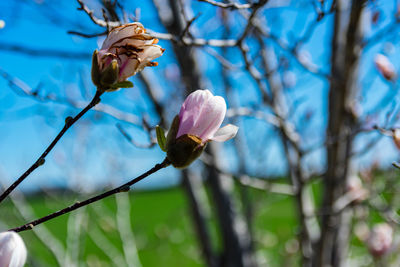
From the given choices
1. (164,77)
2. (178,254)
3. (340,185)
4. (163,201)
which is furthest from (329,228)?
(163,201)

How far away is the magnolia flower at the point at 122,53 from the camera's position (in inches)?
20.2

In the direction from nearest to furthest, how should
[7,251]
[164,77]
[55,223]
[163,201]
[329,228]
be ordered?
[7,251] < [329,228] < [164,77] < [55,223] < [163,201]

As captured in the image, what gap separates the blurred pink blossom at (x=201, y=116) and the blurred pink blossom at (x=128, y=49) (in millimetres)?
84

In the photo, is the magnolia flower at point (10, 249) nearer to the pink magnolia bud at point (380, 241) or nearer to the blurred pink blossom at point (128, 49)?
the blurred pink blossom at point (128, 49)

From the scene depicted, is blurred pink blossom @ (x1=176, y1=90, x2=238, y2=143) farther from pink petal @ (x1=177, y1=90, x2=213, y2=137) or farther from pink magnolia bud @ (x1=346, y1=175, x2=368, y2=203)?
pink magnolia bud @ (x1=346, y1=175, x2=368, y2=203)

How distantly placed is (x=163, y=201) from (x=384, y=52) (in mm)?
7206

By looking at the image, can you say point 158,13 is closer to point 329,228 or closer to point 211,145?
point 211,145

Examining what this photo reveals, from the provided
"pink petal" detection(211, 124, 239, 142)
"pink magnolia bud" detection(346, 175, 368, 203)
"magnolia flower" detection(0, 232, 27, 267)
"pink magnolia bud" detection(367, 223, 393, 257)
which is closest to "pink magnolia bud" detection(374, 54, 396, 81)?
"pink magnolia bud" detection(346, 175, 368, 203)

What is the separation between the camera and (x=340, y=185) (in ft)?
4.89

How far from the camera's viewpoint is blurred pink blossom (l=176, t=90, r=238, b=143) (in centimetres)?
54

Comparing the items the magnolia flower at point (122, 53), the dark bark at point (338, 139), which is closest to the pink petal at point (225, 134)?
the magnolia flower at point (122, 53)

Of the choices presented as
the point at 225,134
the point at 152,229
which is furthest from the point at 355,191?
the point at 152,229

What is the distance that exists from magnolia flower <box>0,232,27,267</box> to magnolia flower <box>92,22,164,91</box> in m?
0.22

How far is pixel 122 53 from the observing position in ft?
1.71
